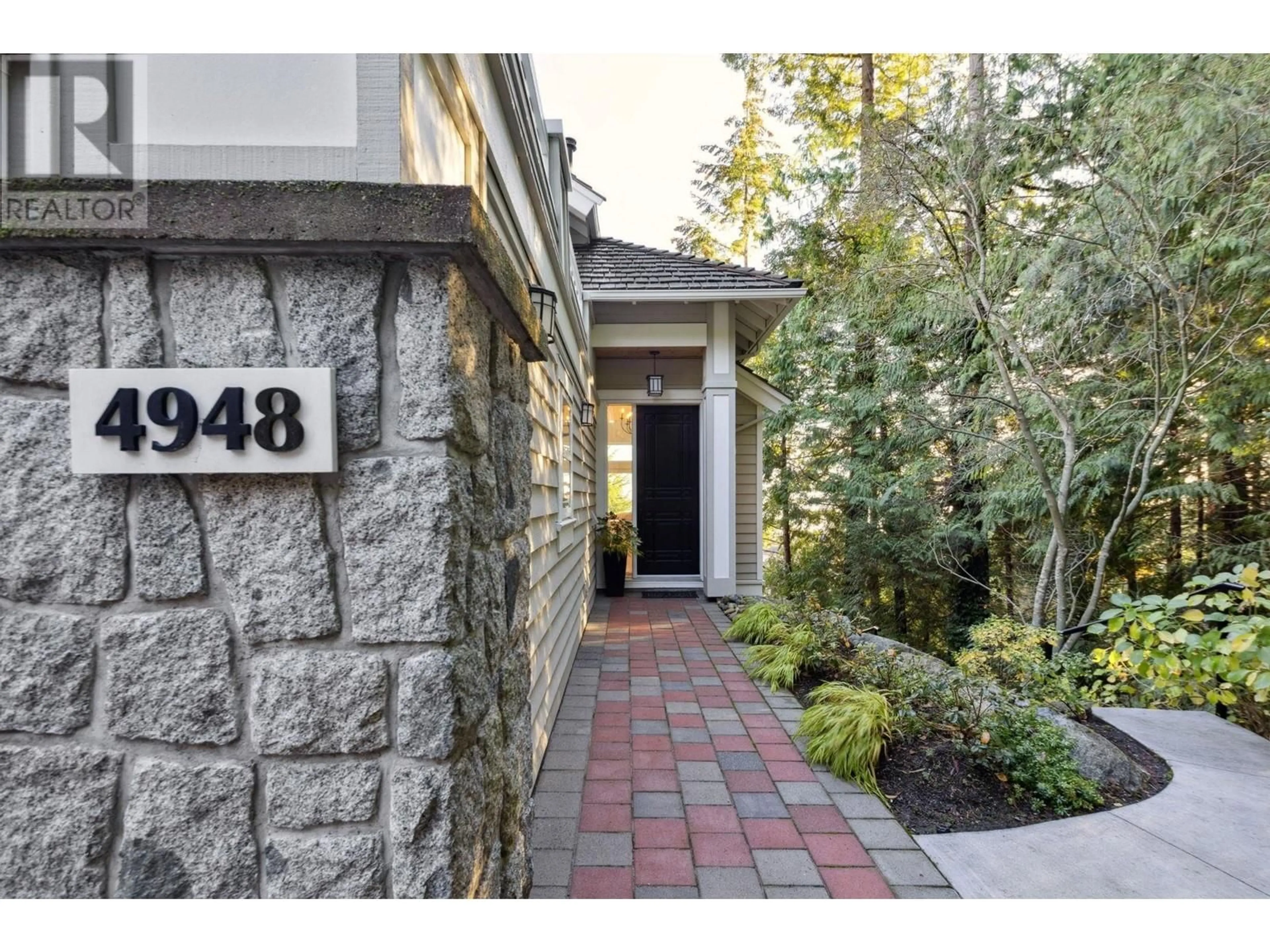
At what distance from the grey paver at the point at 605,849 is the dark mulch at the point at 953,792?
116cm

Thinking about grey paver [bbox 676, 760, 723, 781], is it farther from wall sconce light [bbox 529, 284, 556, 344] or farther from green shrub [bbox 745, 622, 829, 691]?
wall sconce light [bbox 529, 284, 556, 344]

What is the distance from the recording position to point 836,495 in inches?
365

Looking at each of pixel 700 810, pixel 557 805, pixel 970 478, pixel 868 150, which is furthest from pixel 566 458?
pixel 970 478

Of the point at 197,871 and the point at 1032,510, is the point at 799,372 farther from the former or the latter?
the point at 197,871

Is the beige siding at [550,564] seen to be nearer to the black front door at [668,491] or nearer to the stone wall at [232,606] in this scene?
the stone wall at [232,606]

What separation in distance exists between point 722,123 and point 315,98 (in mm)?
11876

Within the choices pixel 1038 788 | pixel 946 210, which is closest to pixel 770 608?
pixel 1038 788

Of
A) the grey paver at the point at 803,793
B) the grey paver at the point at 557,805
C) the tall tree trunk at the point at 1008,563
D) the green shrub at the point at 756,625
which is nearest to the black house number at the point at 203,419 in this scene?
the grey paver at the point at 557,805

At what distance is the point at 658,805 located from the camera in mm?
2506

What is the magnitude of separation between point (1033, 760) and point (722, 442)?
14.5ft

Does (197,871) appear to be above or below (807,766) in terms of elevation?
above

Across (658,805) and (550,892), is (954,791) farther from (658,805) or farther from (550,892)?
(550,892)

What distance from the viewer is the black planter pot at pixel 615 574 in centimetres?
702

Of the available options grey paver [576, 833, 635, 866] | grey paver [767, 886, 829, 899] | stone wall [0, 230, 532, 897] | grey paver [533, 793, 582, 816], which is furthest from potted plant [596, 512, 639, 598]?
stone wall [0, 230, 532, 897]
